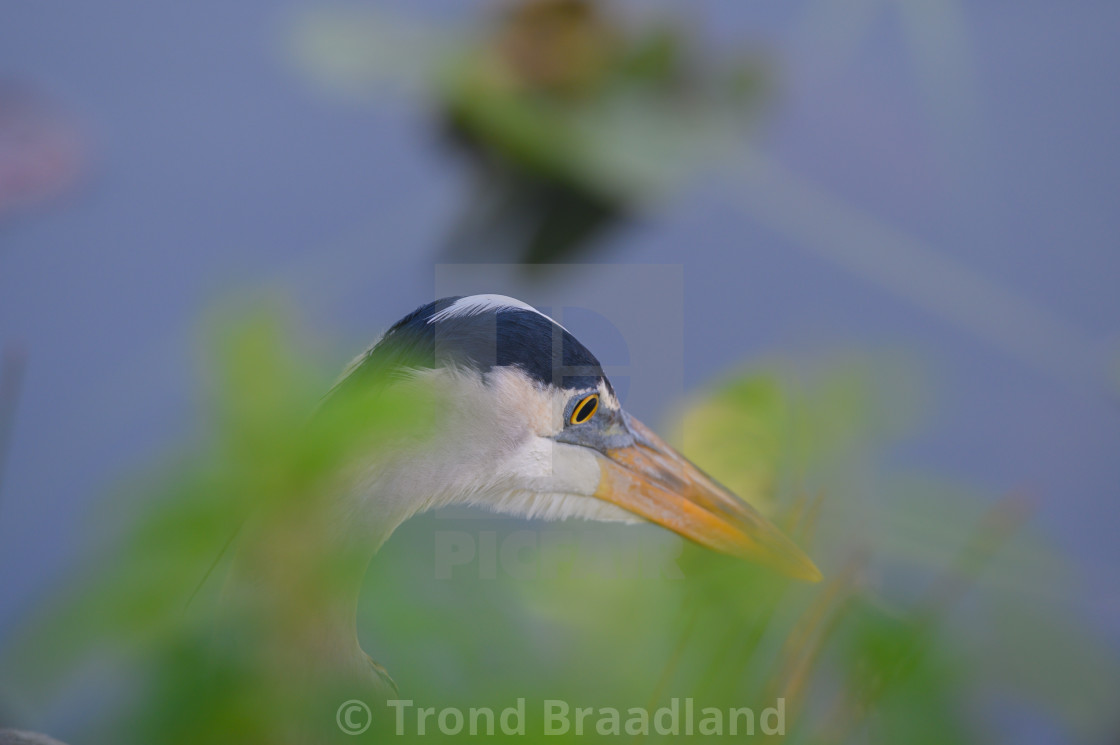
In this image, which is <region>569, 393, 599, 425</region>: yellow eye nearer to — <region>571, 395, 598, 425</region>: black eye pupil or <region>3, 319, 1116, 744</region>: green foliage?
<region>571, 395, 598, 425</region>: black eye pupil

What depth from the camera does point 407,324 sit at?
2.35 feet

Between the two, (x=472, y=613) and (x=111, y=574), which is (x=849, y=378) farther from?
(x=111, y=574)

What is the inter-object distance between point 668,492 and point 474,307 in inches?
10.4

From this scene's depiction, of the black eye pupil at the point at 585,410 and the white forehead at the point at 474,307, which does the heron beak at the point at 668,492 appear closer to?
the black eye pupil at the point at 585,410

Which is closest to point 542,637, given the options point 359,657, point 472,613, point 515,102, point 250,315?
point 472,613

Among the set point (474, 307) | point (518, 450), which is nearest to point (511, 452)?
point (518, 450)

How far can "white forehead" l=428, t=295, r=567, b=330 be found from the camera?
27.7 inches

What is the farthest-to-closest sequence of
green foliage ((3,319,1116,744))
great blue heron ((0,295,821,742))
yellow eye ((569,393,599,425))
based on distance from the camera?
yellow eye ((569,393,599,425)) → great blue heron ((0,295,821,742)) → green foliage ((3,319,1116,744))

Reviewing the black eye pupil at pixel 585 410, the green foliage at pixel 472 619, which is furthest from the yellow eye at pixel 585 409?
the green foliage at pixel 472 619

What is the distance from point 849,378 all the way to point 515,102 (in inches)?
38.7

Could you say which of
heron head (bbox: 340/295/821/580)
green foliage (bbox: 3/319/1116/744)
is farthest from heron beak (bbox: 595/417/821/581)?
green foliage (bbox: 3/319/1116/744)

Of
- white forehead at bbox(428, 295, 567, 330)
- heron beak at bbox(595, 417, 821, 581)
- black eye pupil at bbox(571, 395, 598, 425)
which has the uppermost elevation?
white forehead at bbox(428, 295, 567, 330)

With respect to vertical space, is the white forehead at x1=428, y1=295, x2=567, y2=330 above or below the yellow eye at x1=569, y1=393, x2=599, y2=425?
above

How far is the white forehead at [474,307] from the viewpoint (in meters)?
0.70
